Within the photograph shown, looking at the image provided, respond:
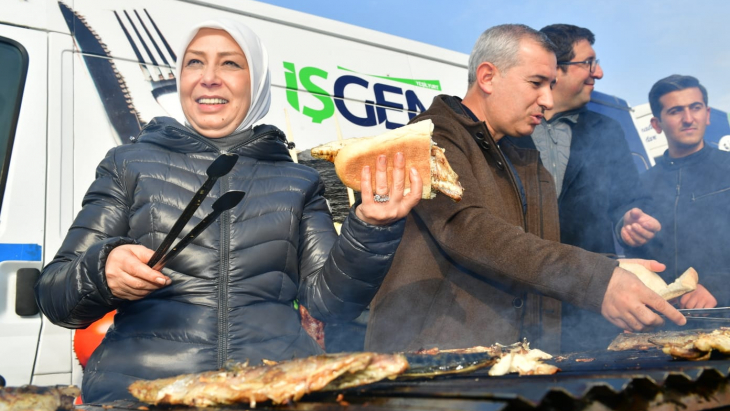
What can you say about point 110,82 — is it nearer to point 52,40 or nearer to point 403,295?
point 52,40

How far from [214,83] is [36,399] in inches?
54.0

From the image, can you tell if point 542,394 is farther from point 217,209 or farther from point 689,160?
point 689,160

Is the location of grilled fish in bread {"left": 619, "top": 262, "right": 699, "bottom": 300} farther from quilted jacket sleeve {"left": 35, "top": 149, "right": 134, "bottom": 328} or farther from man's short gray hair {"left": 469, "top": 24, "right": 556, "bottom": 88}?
quilted jacket sleeve {"left": 35, "top": 149, "right": 134, "bottom": 328}

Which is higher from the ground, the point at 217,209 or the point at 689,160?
the point at 689,160

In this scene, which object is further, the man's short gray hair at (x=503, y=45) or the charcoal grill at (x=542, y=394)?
the man's short gray hair at (x=503, y=45)

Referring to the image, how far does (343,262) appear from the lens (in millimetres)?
2188

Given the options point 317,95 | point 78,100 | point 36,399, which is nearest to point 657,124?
point 317,95

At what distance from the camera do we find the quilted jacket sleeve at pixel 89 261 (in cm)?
194

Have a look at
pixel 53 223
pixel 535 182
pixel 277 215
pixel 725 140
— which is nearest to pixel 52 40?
pixel 53 223

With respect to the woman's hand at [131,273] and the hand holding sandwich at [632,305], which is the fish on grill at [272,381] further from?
the hand holding sandwich at [632,305]

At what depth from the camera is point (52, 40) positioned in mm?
3666

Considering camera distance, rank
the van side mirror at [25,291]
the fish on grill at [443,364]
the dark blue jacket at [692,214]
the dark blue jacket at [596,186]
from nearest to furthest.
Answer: the fish on grill at [443,364] → the van side mirror at [25,291] → the dark blue jacket at [596,186] → the dark blue jacket at [692,214]

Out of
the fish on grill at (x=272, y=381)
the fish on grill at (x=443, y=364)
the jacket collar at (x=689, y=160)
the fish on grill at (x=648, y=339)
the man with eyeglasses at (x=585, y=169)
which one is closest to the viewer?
the fish on grill at (x=272, y=381)

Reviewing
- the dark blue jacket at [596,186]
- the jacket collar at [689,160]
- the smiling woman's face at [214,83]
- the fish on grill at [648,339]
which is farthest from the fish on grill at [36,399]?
the jacket collar at [689,160]
